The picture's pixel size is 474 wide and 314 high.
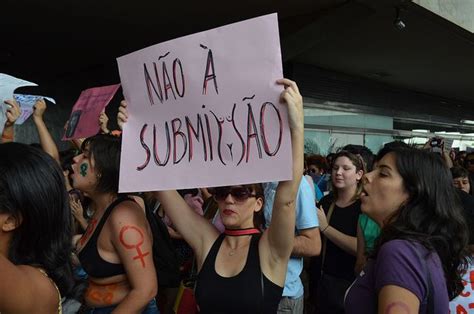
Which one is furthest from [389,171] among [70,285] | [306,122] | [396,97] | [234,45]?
[396,97]

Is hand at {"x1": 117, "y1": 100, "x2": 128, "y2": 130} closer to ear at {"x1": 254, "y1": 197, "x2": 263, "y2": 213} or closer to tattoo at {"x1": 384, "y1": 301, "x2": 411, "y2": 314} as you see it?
ear at {"x1": 254, "y1": 197, "x2": 263, "y2": 213}

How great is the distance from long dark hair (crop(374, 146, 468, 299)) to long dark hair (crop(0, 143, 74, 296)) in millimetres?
1174

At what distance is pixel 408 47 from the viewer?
958 cm

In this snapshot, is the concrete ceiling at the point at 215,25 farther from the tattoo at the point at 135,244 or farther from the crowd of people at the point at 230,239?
the tattoo at the point at 135,244

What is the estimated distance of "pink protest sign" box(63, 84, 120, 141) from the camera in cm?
298

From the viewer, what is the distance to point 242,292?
1851 mm

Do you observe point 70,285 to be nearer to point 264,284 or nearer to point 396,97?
point 264,284

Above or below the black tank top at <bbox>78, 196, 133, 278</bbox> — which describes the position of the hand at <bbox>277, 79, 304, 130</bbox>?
above

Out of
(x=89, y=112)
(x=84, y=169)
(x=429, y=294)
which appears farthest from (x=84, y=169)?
(x=429, y=294)

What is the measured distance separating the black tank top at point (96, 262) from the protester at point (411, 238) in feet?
3.57

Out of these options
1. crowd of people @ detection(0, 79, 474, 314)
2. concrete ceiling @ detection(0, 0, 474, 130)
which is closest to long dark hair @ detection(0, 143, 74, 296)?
crowd of people @ detection(0, 79, 474, 314)

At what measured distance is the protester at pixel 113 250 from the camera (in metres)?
2.11

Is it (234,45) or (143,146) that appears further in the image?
(143,146)

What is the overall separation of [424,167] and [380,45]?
321 inches
